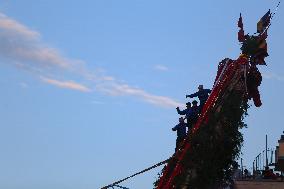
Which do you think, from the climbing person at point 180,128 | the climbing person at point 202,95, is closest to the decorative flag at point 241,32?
the climbing person at point 202,95

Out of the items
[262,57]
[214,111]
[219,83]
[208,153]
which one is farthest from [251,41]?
[208,153]

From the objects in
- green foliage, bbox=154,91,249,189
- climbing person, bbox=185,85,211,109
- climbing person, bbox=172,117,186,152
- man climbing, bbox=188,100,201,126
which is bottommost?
green foliage, bbox=154,91,249,189

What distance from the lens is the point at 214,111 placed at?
13.7 metres

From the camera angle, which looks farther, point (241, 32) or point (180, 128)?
point (180, 128)

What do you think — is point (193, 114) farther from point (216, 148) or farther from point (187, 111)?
point (216, 148)

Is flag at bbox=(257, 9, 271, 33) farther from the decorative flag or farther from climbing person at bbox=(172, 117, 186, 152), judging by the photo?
climbing person at bbox=(172, 117, 186, 152)

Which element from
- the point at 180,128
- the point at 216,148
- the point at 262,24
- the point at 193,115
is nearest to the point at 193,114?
the point at 193,115

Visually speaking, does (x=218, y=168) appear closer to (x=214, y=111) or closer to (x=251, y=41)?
(x=214, y=111)

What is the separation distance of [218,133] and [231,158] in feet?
2.37

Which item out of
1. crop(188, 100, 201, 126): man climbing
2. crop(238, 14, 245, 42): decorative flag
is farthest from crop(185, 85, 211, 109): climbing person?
crop(238, 14, 245, 42): decorative flag

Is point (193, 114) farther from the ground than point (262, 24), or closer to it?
closer to it

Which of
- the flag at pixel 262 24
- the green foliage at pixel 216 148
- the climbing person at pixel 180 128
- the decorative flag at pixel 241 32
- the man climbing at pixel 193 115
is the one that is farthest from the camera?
the climbing person at pixel 180 128

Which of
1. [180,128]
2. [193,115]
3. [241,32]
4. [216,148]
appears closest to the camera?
[216,148]

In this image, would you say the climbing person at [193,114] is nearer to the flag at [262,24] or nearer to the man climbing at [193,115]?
the man climbing at [193,115]
